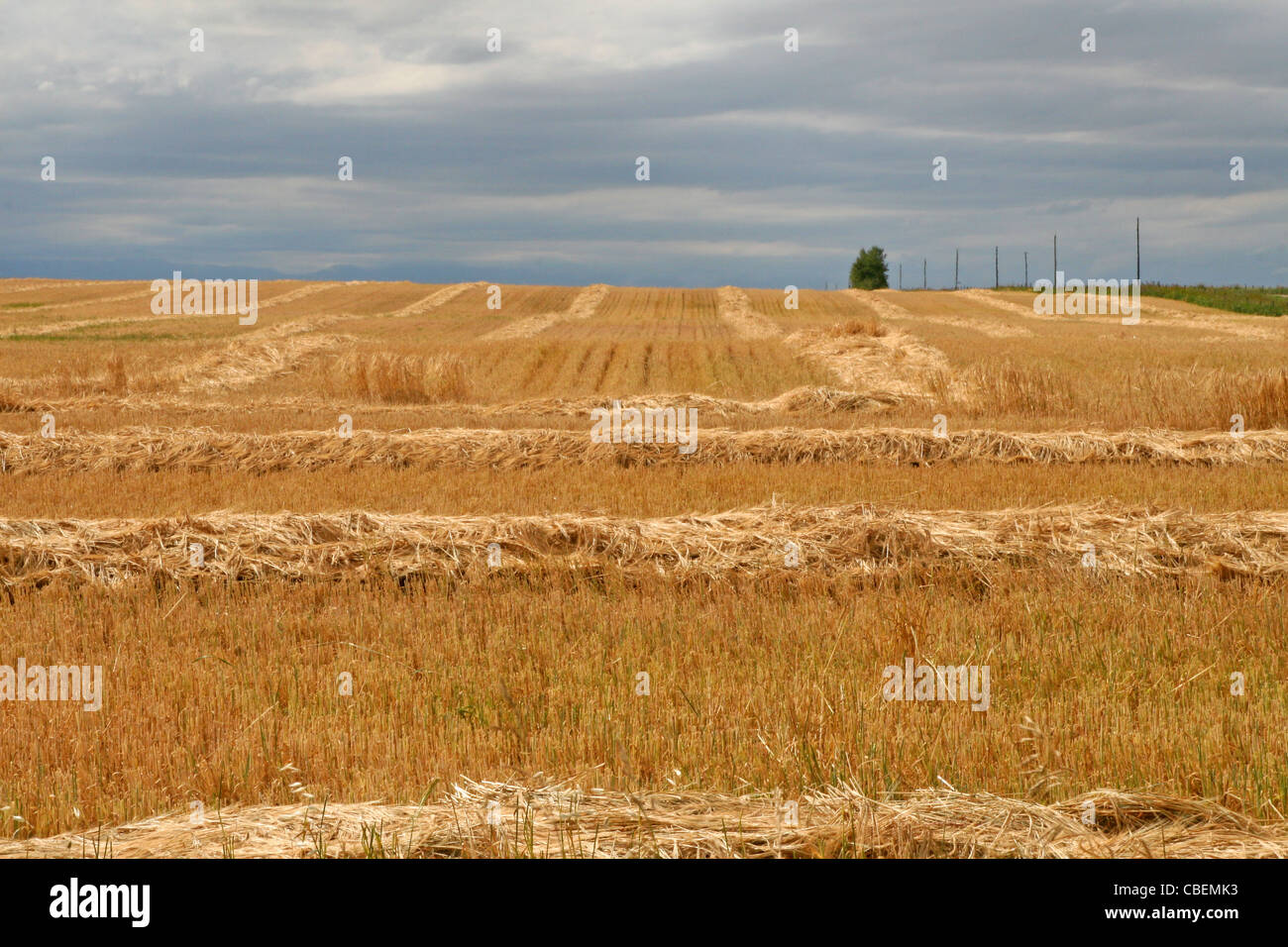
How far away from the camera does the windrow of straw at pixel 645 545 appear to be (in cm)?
917

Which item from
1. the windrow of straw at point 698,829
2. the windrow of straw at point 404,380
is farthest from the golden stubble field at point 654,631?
the windrow of straw at point 404,380

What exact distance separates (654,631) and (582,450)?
8.83m

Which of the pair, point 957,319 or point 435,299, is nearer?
point 957,319

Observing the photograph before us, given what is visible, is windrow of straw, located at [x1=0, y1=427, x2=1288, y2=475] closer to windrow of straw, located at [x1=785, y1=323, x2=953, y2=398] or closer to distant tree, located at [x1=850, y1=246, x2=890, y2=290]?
windrow of straw, located at [x1=785, y1=323, x2=953, y2=398]

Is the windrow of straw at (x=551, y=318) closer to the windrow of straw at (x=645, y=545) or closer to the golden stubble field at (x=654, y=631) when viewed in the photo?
the golden stubble field at (x=654, y=631)

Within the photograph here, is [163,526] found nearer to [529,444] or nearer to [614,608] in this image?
[614,608]

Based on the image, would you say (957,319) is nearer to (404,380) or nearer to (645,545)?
(404,380)

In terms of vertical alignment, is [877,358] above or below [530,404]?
above

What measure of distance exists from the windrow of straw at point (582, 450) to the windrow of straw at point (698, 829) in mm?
10922

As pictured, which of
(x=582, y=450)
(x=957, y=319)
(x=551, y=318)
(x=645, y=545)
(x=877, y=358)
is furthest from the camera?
(x=957, y=319)

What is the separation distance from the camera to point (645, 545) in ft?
31.6

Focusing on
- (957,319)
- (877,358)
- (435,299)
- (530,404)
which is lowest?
(530,404)

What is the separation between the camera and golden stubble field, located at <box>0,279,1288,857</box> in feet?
15.0

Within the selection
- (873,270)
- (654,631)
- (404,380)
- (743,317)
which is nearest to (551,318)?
(743,317)
